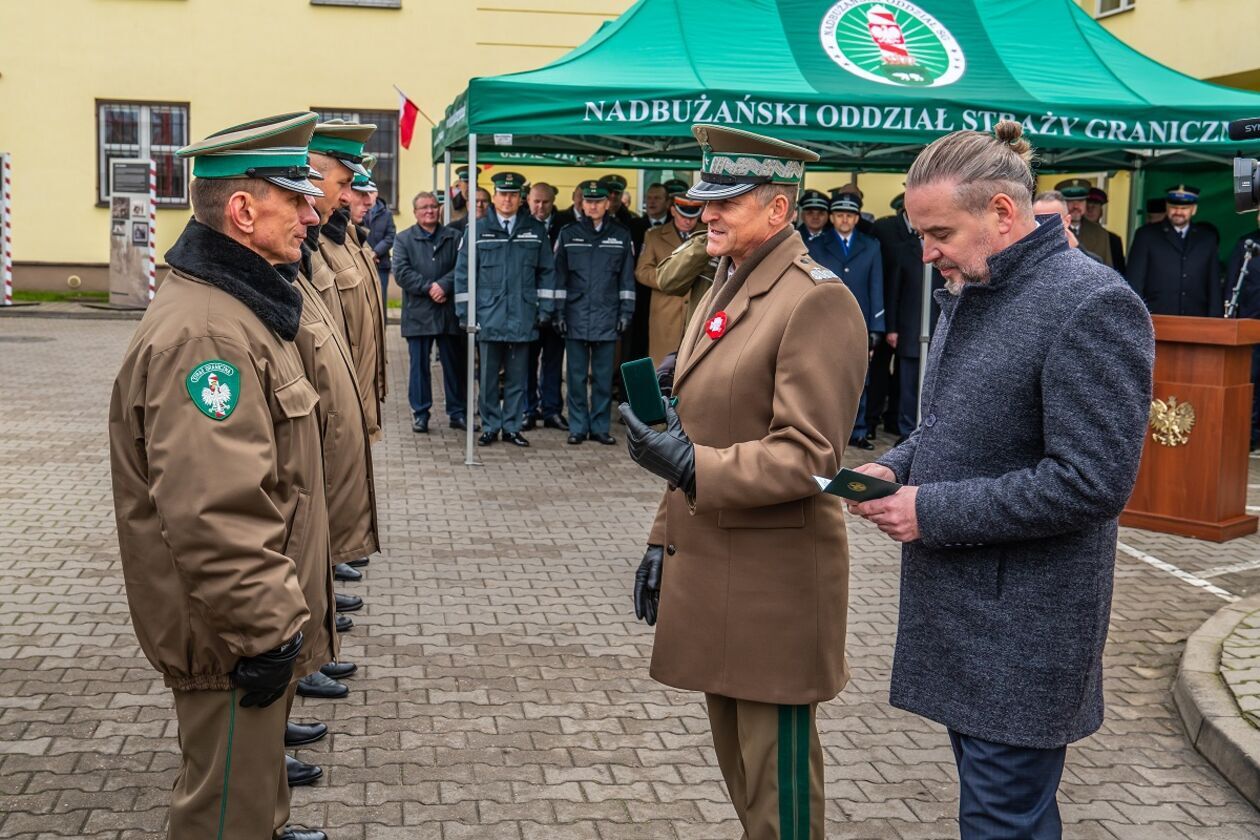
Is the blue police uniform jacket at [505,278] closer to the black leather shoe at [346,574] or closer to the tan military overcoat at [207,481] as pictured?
the black leather shoe at [346,574]

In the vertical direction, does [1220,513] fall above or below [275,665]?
below

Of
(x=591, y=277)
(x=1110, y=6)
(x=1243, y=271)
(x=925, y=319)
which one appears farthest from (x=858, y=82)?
(x=1110, y=6)

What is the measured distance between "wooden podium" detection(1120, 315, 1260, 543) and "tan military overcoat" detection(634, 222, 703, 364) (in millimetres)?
3947

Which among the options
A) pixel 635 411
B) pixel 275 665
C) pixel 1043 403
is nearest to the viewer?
pixel 1043 403

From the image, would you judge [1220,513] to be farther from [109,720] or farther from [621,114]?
[109,720]

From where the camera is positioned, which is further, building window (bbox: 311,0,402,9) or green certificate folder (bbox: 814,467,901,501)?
building window (bbox: 311,0,402,9)

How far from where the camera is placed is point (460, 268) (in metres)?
11.2

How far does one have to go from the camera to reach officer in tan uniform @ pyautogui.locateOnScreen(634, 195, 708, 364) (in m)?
11.4

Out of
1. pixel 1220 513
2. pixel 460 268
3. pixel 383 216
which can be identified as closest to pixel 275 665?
pixel 1220 513

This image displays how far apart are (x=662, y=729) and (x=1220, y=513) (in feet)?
16.1

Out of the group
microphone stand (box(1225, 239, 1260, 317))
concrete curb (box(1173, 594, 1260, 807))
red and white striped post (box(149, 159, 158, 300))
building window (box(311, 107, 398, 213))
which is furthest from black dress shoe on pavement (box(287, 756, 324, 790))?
building window (box(311, 107, 398, 213))

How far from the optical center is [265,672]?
2959 millimetres

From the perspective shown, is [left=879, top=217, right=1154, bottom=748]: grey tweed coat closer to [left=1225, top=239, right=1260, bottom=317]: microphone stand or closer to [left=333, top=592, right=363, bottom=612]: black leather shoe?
[left=333, top=592, right=363, bottom=612]: black leather shoe

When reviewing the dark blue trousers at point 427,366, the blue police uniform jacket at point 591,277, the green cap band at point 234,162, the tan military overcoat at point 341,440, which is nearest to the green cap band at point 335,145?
the tan military overcoat at point 341,440
